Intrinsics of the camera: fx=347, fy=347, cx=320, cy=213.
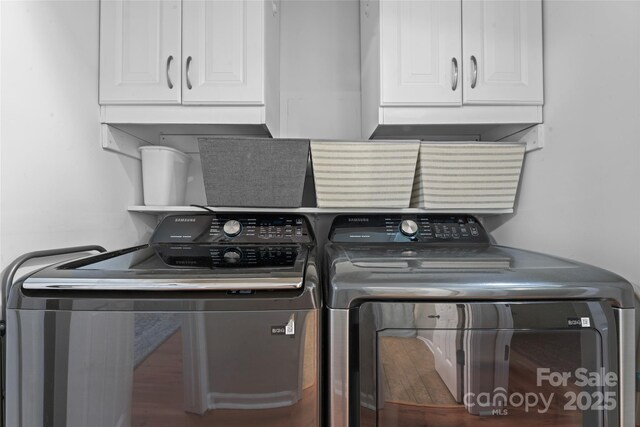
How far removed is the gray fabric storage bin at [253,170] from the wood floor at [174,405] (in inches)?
25.0

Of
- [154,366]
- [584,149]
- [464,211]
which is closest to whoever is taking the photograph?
[154,366]

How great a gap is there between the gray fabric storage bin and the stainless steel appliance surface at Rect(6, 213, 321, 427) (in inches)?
21.9

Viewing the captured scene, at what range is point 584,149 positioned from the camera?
112 centimetres

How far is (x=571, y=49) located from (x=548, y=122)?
0.25m

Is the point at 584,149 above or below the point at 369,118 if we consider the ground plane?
below

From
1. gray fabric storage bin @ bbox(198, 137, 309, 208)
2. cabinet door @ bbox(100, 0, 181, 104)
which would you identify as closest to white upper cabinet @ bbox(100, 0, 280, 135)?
→ cabinet door @ bbox(100, 0, 181, 104)

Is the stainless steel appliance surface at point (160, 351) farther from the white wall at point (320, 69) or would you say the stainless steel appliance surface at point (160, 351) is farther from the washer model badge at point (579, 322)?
the white wall at point (320, 69)

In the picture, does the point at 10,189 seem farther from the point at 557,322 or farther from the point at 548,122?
the point at 548,122

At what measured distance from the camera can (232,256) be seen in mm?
1093

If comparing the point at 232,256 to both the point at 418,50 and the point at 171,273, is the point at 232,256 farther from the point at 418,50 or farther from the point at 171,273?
the point at 418,50

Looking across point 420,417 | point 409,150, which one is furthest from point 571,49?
point 420,417

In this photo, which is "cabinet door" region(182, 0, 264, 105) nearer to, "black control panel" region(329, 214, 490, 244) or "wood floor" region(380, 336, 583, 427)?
"black control panel" region(329, 214, 490, 244)

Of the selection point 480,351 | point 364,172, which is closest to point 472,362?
point 480,351

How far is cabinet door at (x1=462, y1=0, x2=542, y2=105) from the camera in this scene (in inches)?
51.8
